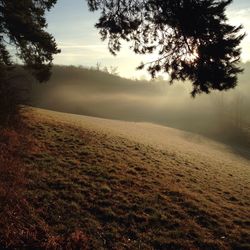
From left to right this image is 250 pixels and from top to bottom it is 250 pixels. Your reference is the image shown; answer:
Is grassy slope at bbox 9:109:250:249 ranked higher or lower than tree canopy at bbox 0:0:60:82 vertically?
lower

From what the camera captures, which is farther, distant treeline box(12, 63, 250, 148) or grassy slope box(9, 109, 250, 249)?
distant treeline box(12, 63, 250, 148)

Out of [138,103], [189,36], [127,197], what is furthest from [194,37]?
[138,103]

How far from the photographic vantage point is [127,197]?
1470cm

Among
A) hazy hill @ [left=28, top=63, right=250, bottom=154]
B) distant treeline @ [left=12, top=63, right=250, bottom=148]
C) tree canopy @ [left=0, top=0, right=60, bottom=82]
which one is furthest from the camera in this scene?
distant treeline @ [left=12, top=63, right=250, bottom=148]

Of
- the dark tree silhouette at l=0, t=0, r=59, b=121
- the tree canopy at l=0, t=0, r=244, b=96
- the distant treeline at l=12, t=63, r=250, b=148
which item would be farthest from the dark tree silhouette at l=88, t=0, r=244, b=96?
the distant treeline at l=12, t=63, r=250, b=148

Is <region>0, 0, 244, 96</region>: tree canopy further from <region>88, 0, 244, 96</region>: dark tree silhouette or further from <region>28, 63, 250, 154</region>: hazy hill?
<region>28, 63, 250, 154</region>: hazy hill

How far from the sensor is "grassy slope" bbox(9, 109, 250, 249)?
461 inches

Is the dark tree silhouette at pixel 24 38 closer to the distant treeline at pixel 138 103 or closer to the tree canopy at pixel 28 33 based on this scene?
the tree canopy at pixel 28 33

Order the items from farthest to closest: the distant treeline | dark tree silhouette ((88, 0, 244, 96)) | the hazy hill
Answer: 1. the distant treeline
2. the hazy hill
3. dark tree silhouette ((88, 0, 244, 96))

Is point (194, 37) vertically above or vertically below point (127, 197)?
above

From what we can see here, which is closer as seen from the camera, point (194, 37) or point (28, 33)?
point (194, 37)

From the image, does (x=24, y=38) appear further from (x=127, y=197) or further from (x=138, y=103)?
(x=138, y=103)

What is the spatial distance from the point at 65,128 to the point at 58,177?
1021cm

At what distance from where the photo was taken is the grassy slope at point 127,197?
38.4 ft
